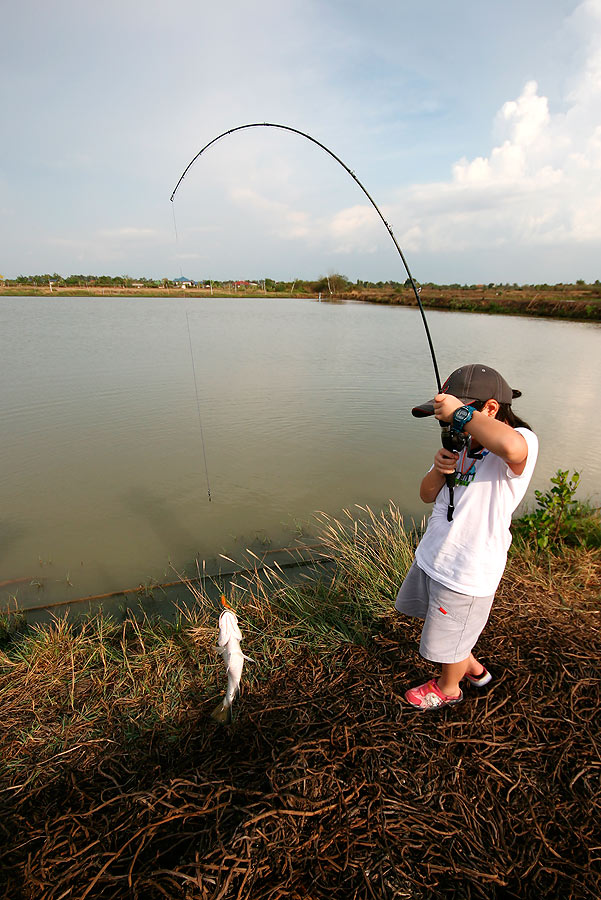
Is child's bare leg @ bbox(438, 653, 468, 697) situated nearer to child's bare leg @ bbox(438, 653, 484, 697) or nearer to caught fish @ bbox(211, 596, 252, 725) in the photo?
child's bare leg @ bbox(438, 653, 484, 697)

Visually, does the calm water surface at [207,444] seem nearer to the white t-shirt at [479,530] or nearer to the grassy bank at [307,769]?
the grassy bank at [307,769]

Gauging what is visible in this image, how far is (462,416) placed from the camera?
1571 millimetres

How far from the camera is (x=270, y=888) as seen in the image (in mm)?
1333

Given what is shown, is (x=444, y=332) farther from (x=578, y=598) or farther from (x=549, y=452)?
(x=578, y=598)

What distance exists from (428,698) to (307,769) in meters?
0.66

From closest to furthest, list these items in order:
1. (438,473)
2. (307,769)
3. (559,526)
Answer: (307,769), (438,473), (559,526)

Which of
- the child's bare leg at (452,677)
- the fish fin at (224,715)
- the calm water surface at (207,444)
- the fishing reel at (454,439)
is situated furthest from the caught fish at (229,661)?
the calm water surface at (207,444)

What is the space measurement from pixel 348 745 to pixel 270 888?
53 centimetres

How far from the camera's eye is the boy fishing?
1632 mm

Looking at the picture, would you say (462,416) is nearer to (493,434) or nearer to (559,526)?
(493,434)

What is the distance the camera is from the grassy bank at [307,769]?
138cm

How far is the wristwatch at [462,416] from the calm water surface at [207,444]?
335 centimetres

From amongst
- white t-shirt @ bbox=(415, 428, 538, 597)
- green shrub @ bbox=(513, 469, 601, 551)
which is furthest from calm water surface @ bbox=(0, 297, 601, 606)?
white t-shirt @ bbox=(415, 428, 538, 597)

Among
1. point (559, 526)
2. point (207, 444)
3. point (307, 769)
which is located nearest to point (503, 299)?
point (207, 444)
